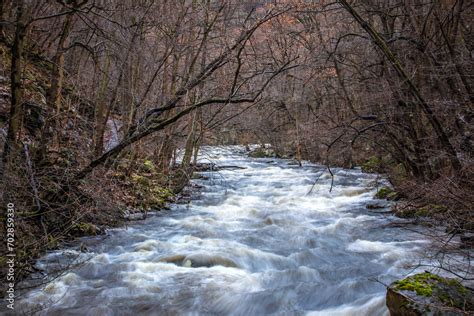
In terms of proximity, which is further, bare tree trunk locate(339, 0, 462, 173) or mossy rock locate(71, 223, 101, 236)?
mossy rock locate(71, 223, 101, 236)

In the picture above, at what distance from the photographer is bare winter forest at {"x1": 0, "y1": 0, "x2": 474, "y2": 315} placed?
5.66m

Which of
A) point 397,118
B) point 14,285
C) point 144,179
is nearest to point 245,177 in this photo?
point 144,179

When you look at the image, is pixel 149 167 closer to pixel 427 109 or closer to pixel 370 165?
pixel 427 109

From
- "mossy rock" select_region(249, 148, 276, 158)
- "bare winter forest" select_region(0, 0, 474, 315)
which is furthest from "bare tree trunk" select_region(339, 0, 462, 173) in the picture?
"mossy rock" select_region(249, 148, 276, 158)

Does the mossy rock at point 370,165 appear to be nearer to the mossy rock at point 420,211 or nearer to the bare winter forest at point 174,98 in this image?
the bare winter forest at point 174,98

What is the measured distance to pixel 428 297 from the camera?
4.30 meters

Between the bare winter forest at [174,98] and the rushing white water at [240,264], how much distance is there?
0.69 meters

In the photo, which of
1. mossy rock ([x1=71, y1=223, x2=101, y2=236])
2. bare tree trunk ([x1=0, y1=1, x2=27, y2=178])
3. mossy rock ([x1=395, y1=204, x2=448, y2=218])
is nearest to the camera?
bare tree trunk ([x1=0, y1=1, x2=27, y2=178])

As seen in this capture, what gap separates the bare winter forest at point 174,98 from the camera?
5656 millimetres

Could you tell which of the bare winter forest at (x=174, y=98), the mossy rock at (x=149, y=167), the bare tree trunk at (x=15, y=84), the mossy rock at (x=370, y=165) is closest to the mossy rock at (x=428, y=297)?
the bare winter forest at (x=174, y=98)

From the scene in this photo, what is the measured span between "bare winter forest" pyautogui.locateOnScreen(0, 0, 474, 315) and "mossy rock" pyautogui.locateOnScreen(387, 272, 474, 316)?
0.24 metres

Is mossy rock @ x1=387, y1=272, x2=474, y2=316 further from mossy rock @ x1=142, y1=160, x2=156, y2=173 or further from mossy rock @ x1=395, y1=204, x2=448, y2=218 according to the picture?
mossy rock @ x1=142, y1=160, x2=156, y2=173

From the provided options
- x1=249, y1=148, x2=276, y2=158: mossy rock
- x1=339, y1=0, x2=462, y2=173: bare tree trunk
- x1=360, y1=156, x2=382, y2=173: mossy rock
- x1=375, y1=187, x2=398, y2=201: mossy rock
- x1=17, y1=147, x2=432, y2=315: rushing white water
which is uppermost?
x1=339, y1=0, x2=462, y2=173: bare tree trunk

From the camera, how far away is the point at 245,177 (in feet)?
63.0
